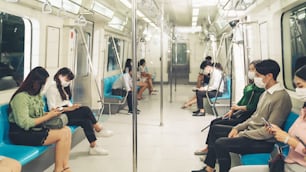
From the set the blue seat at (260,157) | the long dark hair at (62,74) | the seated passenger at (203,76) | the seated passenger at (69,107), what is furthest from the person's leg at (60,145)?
the seated passenger at (203,76)

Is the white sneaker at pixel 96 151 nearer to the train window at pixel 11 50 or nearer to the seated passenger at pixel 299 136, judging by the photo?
the train window at pixel 11 50

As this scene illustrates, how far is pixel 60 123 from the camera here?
2652 mm

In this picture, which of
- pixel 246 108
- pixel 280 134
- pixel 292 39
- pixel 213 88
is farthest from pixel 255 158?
pixel 213 88

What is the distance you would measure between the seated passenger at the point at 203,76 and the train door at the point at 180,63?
446 mm

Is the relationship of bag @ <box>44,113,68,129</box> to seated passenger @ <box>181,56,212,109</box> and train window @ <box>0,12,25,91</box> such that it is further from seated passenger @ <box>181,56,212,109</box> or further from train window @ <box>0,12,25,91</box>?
seated passenger @ <box>181,56,212,109</box>

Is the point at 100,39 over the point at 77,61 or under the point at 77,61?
over

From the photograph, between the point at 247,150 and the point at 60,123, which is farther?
the point at 60,123

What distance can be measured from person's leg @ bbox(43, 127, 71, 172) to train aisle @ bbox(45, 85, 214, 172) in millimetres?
182

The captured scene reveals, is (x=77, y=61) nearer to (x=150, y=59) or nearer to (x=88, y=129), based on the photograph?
(x=88, y=129)

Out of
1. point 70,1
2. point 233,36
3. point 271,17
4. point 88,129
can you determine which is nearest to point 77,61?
point 70,1

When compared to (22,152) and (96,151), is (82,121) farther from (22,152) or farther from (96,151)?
(22,152)

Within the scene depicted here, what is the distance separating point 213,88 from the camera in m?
4.90

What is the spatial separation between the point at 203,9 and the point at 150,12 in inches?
46.0

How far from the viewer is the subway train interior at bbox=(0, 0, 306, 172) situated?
275cm
